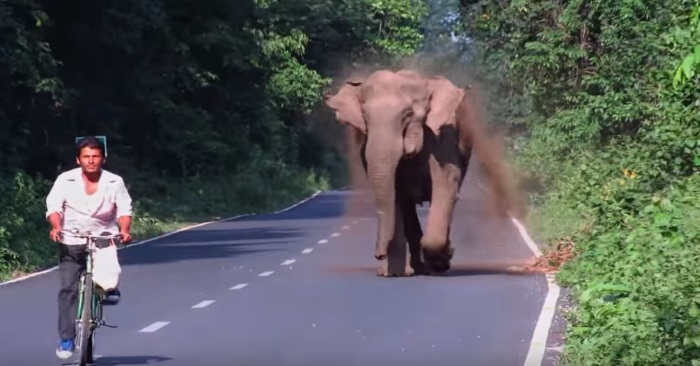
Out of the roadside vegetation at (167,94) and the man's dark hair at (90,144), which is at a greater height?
the man's dark hair at (90,144)

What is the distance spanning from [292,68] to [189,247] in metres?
33.3

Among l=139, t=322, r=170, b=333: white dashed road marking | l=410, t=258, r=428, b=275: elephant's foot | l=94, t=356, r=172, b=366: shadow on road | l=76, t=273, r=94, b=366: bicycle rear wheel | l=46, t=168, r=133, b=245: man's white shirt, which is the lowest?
l=410, t=258, r=428, b=275: elephant's foot

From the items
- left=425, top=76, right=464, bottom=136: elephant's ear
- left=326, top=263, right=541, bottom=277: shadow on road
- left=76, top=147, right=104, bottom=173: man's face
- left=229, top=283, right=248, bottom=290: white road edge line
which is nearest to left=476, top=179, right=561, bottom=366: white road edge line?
left=326, top=263, right=541, bottom=277: shadow on road

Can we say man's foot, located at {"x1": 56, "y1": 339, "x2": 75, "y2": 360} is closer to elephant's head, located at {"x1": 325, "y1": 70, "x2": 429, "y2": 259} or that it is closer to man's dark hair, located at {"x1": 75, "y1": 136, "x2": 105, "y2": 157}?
man's dark hair, located at {"x1": 75, "y1": 136, "x2": 105, "y2": 157}

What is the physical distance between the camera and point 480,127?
2355cm

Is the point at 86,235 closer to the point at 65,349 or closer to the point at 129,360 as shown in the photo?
the point at 65,349

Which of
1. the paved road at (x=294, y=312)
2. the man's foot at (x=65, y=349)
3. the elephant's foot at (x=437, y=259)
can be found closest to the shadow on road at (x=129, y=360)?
the paved road at (x=294, y=312)

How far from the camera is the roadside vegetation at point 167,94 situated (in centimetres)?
3483

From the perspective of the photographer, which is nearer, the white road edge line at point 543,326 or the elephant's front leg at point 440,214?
the white road edge line at point 543,326

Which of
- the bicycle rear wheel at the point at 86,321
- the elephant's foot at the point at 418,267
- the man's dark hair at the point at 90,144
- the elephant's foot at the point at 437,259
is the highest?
the man's dark hair at the point at 90,144

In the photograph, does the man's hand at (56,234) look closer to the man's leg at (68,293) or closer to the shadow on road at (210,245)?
the man's leg at (68,293)

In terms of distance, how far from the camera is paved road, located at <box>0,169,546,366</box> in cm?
1355

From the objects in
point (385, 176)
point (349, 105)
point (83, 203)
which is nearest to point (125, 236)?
point (83, 203)

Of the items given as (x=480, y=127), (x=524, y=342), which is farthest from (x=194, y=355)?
(x=480, y=127)
